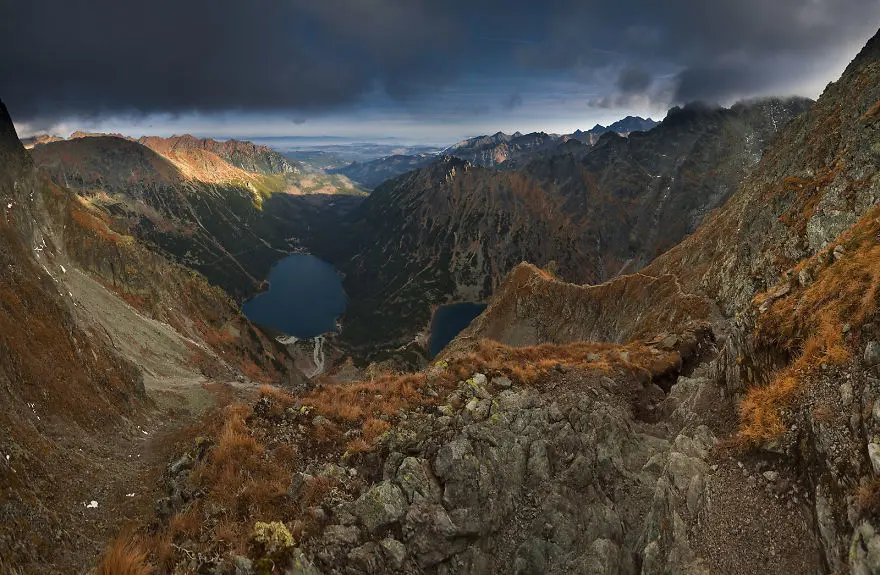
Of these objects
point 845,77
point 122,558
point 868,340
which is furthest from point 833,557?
point 845,77

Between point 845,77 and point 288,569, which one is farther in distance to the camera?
point 845,77

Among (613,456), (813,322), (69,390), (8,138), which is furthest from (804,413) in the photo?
(8,138)

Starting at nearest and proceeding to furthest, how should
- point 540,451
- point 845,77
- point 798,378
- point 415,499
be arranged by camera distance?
point 798,378
point 415,499
point 540,451
point 845,77

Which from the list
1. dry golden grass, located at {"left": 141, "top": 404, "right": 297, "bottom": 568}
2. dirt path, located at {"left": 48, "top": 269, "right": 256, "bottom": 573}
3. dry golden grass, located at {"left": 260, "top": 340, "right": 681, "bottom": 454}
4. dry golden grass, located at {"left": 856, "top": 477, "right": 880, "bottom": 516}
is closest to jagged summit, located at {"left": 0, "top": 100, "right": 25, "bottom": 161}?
dirt path, located at {"left": 48, "top": 269, "right": 256, "bottom": 573}

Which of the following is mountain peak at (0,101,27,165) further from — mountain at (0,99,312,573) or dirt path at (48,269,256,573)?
dirt path at (48,269,256,573)

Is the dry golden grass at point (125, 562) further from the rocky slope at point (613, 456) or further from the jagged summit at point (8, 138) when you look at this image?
the jagged summit at point (8, 138)

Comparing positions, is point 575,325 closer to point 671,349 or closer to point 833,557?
point 671,349
